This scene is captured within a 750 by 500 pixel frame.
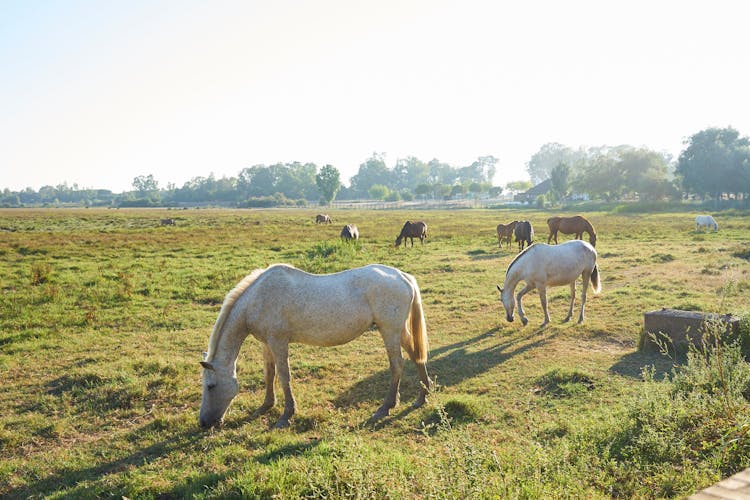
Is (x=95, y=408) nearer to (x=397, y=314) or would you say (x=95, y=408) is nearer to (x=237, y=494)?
(x=237, y=494)

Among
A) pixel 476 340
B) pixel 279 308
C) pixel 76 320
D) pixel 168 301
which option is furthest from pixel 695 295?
pixel 76 320

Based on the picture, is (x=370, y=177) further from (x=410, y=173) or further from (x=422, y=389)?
(x=422, y=389)

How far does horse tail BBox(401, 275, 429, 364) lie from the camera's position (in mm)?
6662

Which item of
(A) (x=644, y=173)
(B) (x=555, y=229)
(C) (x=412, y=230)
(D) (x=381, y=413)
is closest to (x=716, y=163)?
(A) (x=644, y=173)

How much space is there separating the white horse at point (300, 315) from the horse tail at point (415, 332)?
0.28 ft

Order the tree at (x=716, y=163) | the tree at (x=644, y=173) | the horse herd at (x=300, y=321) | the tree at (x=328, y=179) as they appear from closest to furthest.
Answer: the horse herd at (x=300, y=321) → the tree at (x=716, y=163) → the tree at (x=644, y=173) → the tree at (x=328, y=179)

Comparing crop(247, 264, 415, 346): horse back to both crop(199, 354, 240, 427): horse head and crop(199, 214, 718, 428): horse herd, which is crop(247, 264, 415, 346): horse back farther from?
crop(199, 354, 240, 427): horse head

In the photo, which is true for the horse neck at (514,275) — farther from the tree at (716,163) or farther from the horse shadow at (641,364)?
the tree at (716,163)

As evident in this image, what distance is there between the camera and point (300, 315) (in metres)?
6.17

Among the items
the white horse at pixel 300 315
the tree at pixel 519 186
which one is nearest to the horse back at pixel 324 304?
the white horse at pixel 300 315

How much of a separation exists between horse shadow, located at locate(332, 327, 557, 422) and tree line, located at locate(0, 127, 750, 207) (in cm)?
6432

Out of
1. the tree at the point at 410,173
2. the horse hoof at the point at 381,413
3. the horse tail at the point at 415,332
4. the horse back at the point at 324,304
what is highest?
the tree at the point at 410,173

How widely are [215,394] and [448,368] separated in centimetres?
401

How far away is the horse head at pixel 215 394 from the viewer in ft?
18.7
